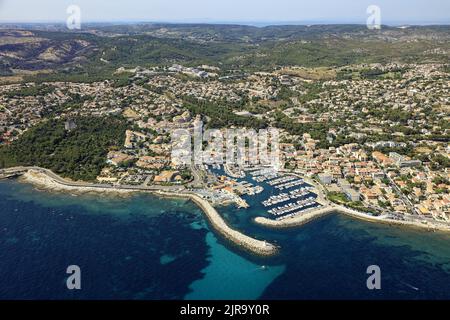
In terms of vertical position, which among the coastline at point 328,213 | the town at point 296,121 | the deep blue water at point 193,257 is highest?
the town at point 296,121

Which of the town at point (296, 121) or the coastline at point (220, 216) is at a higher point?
the town at point (296, 121)

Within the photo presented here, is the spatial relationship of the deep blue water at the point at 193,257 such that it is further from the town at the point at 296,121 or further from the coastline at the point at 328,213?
the town at the point at 296,121

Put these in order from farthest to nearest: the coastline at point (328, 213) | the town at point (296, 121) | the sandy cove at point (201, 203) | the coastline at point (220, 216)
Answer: the town at point (296, 121), the coastline at point (328, 213), the coastline at point (220, 216), the sandy cove at point (201, 203)

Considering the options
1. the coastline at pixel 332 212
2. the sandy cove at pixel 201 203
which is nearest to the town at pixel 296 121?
the coastline at pixel 332 212

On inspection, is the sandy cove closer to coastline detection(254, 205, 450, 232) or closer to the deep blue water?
the deep blue water

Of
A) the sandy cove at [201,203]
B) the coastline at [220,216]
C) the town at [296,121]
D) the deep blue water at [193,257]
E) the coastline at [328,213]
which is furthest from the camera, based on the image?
the town at [296,121]

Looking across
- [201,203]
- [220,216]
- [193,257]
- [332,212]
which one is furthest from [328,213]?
[193,257]
